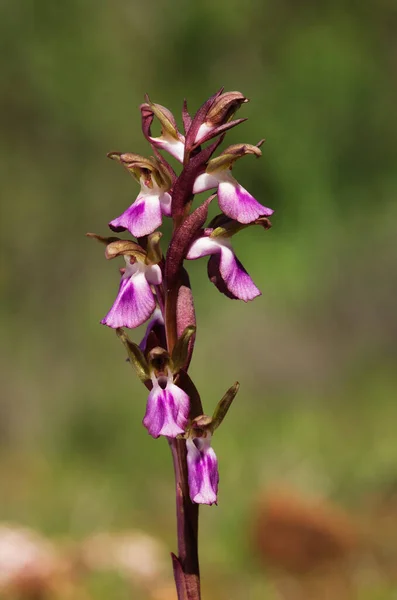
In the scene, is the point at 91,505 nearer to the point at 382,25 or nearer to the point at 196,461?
the point at 196,461

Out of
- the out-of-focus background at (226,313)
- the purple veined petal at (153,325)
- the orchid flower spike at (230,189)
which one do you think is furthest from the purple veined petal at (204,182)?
the out-of-focus background at (226,313)

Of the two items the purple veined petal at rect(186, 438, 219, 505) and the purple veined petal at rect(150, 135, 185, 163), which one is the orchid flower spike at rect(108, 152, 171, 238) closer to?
the purple veined petal at rect(150, 135, 185, 163)

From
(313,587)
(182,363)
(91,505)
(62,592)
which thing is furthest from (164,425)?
(91,505)

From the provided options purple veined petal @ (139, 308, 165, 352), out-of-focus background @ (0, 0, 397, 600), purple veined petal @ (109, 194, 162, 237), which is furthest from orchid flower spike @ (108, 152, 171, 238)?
out-of-focus background @ (0, 0, 397, 600)

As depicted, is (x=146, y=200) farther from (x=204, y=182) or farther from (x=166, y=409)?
(x=166, y=409)

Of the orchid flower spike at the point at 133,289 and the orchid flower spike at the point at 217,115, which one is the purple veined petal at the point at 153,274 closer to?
the orchid flower spike at the point at 133,289

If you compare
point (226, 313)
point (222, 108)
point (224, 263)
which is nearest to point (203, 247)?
point (224, 263)
